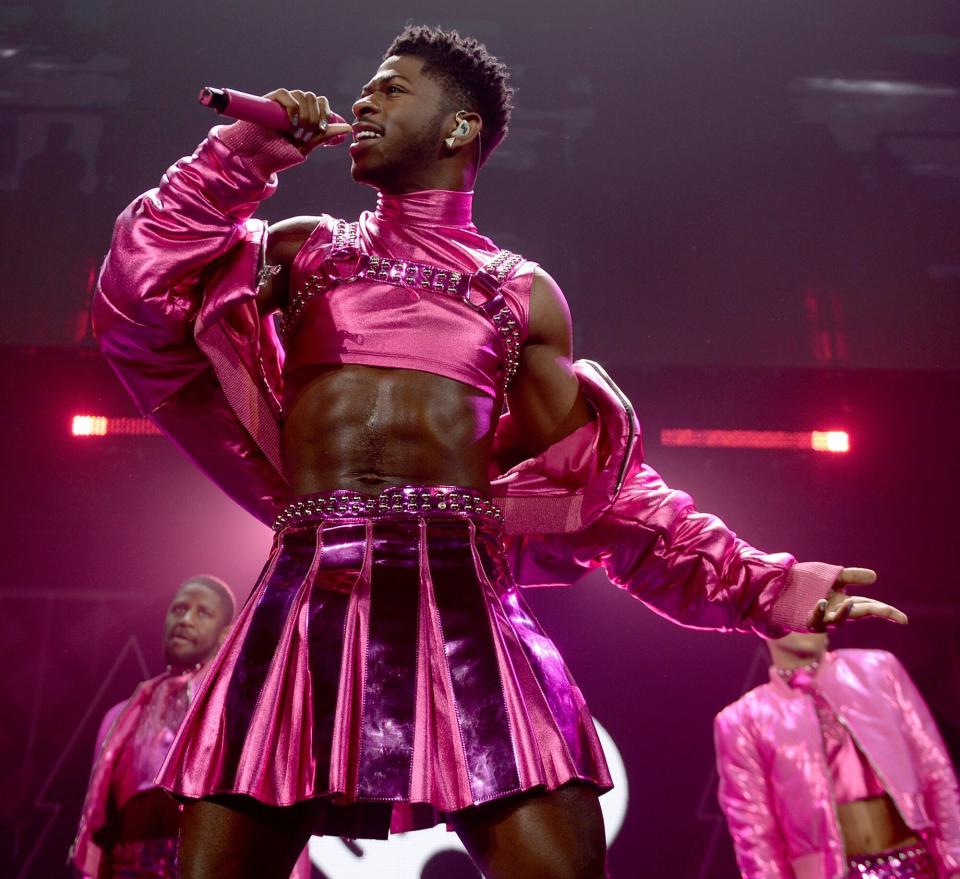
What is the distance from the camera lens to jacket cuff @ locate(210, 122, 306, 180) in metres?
1.47

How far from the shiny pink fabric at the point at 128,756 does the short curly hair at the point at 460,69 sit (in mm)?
2700

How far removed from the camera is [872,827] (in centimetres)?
374

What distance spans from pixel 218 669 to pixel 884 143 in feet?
13.0

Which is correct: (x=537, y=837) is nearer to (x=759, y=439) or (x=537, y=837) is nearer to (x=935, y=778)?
(x=935, y=778)

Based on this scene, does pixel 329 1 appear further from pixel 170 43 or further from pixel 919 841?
pixel 919 841

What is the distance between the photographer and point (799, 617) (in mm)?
1643

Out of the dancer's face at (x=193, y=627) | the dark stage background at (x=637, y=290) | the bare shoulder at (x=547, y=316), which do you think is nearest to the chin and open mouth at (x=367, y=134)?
the bare shoulder at (x=547, y=316)

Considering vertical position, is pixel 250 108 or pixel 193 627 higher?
pixel 250 108

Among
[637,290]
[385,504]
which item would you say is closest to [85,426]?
[637,290]

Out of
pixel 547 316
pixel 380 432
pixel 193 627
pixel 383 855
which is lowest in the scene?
pixel 383 855

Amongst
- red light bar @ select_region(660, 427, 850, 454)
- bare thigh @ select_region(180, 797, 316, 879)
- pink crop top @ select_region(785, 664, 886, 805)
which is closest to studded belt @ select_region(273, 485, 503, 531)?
bare thigh @ select_region(180, 797, 316, 879)

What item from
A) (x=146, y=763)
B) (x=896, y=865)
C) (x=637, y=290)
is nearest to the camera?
(x=896, y=865)

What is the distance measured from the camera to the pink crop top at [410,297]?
158cm

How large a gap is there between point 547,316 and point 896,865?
288cm
